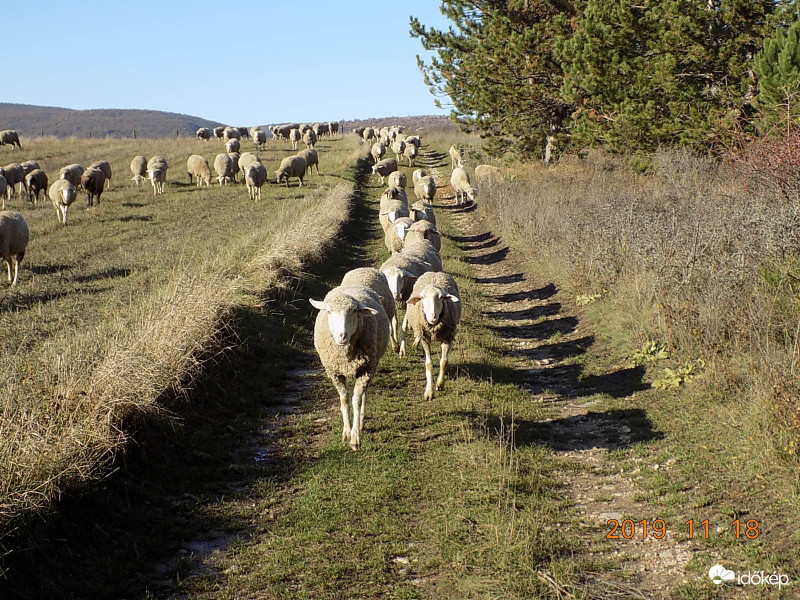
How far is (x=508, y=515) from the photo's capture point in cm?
508

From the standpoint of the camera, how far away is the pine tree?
64.4 ft

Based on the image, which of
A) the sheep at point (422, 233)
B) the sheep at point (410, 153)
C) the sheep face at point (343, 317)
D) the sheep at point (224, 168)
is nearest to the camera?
the sheep face at point (343, 317)

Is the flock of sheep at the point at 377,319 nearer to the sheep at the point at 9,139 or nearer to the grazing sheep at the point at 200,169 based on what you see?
the grazing sheep at the point at 200,169

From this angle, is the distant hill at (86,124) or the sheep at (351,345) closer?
the sheep at (351,345)

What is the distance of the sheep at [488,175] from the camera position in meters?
25.6

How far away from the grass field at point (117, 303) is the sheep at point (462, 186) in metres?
4.61

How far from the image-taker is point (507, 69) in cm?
2023

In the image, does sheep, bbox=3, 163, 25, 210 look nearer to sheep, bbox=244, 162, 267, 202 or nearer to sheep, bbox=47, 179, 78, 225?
sheep, bbox=47, 179, 78, 225

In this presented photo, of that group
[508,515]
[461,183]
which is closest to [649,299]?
[508,515]

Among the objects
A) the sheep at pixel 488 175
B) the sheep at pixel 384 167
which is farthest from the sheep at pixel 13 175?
the sheep at pixel 488 175

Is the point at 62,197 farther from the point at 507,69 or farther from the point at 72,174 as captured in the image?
the point at 507,69

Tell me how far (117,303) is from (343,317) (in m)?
5.83

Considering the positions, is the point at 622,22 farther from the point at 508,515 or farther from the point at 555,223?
the point at 508,515

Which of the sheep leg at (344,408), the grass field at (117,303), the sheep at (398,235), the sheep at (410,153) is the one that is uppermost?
the sheep at (410,153)
